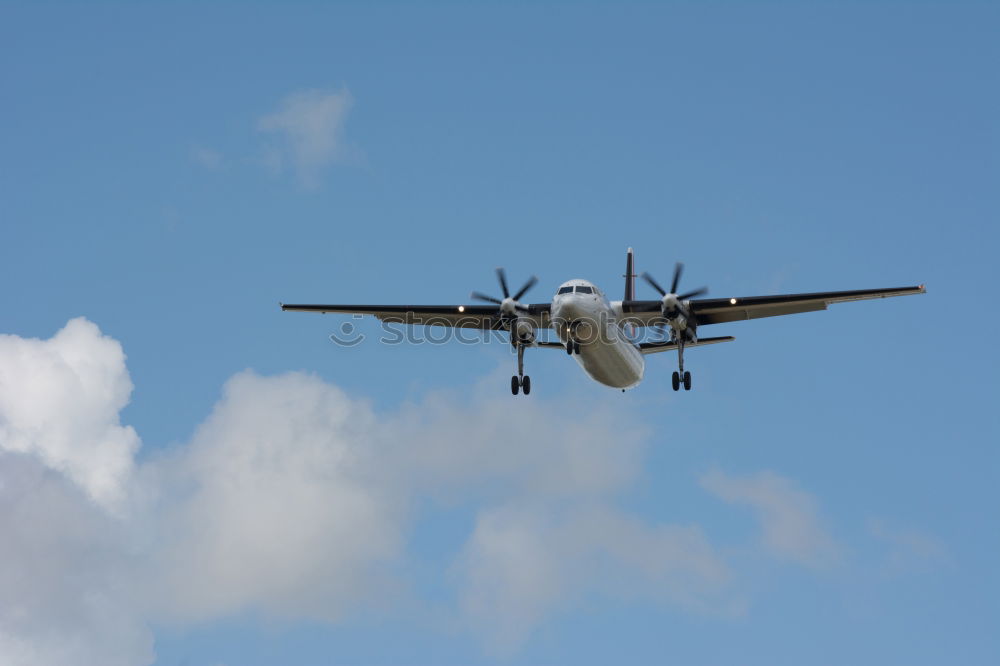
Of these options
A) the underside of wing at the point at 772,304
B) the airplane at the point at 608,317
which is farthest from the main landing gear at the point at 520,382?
the underside of wing at the point at 772,304

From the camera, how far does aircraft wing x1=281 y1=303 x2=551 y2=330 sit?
49656 millimetres

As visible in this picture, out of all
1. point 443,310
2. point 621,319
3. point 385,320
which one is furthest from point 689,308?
point 385,320

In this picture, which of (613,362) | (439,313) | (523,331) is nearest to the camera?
(613,362)

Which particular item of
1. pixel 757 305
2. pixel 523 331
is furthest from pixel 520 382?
pixel 757 305

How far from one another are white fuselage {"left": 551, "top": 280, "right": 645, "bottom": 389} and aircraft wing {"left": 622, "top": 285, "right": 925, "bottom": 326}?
49.8 inches

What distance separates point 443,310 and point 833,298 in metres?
16.5

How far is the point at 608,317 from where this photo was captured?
44.9 metres

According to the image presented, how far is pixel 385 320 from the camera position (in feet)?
176

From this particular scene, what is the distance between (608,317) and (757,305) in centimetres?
753

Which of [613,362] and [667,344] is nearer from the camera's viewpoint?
[613,362]

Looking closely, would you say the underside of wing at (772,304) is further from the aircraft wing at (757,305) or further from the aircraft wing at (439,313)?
the aircraft wing at (439,313)

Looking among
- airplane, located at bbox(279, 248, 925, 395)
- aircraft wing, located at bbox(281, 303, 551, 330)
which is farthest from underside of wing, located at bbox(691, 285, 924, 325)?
aircraft wing, located at bbox(281, 303, 551, 330)

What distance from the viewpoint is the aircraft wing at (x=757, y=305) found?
4650 centimetres

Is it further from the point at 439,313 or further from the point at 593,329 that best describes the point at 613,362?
the point at 439,313
